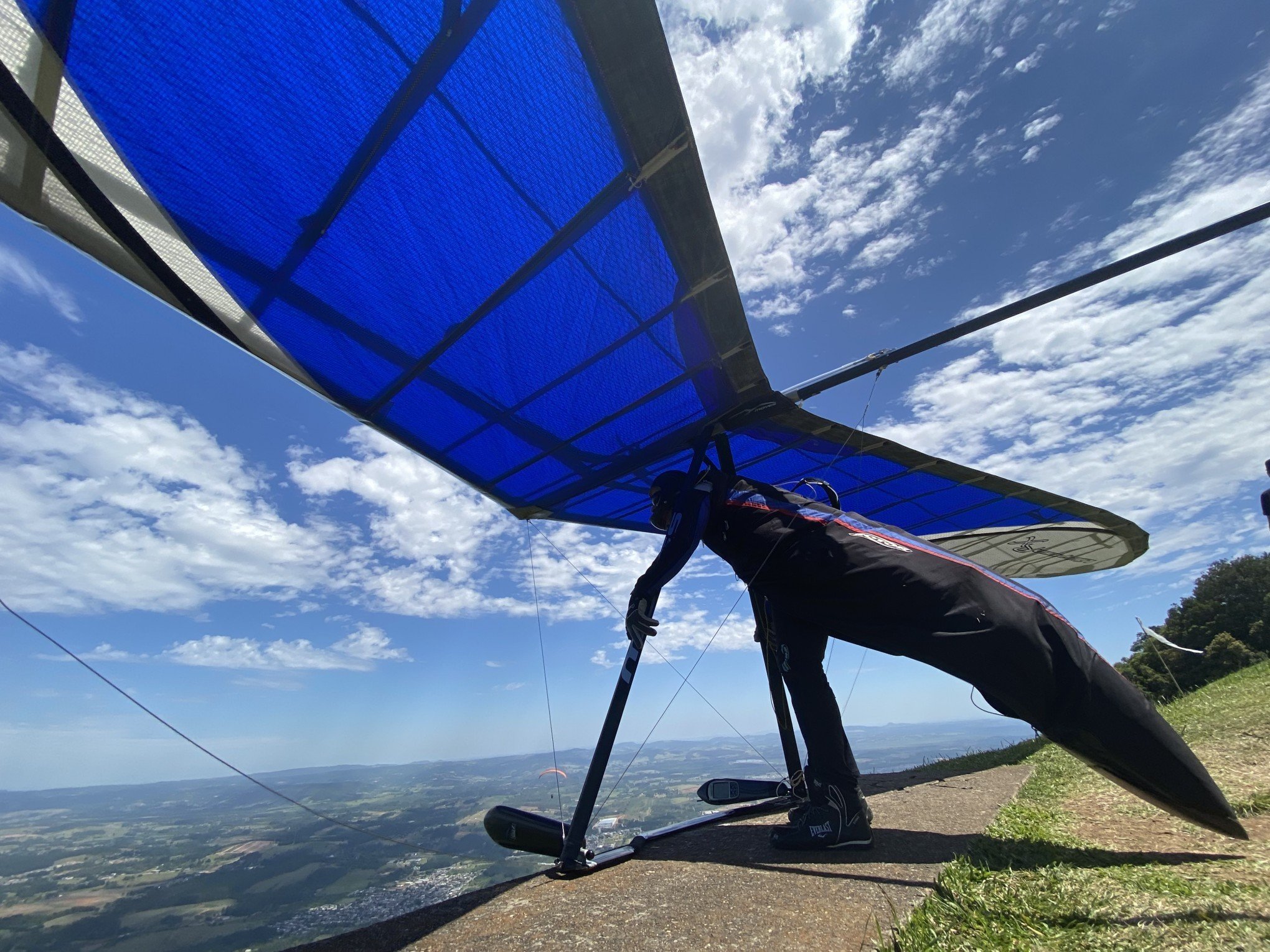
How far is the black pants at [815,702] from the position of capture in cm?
291

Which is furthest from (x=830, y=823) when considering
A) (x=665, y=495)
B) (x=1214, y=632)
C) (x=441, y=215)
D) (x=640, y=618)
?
(x=1214, y=632)

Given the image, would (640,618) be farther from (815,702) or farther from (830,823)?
(830,823)

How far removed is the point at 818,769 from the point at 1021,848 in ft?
2.98

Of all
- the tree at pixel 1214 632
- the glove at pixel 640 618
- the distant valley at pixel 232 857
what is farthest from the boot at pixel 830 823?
the tree at pixel 1214 632

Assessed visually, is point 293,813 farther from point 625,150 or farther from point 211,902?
point 625,150

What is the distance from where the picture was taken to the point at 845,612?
2.79 m

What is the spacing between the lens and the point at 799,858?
8.68ft

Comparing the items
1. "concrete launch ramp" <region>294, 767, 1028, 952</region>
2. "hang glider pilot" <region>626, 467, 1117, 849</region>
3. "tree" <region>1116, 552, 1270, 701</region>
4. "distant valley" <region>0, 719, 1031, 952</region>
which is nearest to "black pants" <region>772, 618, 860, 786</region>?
"hang glider pilot" <region>626, 467, 1117, 849</region>

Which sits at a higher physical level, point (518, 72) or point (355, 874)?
point (518, 72)

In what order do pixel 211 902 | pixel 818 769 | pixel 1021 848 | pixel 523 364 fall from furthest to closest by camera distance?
pixel 211 902 → pixel 523 364 → pixel 818 769 → pixel 1021 848

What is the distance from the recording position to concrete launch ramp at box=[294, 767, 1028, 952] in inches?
70.5

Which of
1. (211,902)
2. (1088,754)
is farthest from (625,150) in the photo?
(211,902)

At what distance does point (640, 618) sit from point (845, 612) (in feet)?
3.78

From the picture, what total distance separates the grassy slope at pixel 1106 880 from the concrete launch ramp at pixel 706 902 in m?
0.16
